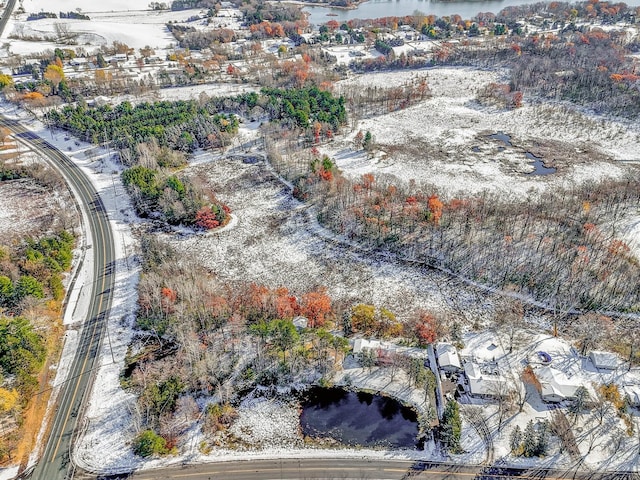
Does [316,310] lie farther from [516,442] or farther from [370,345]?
[516,442]

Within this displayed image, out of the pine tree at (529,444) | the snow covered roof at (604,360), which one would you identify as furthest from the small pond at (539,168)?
the pine tree at (529,444)

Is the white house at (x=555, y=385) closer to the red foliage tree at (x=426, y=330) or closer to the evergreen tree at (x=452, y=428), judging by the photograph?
the evergreen tree at (x=452, y=428)

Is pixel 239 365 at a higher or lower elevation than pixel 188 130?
lower

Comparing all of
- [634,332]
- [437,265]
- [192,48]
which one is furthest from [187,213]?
[192,48]

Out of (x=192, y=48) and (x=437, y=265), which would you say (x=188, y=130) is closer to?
(x=437, y=265)

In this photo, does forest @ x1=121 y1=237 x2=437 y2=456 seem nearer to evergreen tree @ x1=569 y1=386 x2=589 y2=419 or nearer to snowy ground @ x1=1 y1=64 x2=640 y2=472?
snowy ground @ x1=1 y1=64 x2=640 y2=472

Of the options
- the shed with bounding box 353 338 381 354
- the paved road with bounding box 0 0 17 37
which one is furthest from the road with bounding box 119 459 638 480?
the paved road with bounding box 0 0 17 37

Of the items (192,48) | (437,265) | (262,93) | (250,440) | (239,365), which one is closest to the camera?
(250,440)

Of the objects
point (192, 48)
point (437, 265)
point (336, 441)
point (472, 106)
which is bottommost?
point (336, 441)

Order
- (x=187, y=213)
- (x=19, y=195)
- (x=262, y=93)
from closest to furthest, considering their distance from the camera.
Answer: (x=187, y=213) < (x=19, y=195) < (x=262, y=93)
